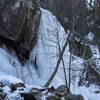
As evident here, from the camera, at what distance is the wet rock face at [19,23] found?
1520 cm

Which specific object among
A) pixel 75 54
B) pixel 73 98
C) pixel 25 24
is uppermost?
pixel 25 24

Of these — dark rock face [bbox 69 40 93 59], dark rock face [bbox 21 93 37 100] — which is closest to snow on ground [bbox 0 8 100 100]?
dark rock face [bbox 69 40 93 59]

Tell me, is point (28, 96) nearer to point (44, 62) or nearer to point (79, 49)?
point (44, 62)

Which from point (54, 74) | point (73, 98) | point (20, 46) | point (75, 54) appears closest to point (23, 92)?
point (73, 98)

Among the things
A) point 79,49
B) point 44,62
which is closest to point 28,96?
point 44,62

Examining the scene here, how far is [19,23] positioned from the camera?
15.3 meters

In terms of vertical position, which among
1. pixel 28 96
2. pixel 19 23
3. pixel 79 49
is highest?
pixel 19 23

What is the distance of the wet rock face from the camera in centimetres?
1520

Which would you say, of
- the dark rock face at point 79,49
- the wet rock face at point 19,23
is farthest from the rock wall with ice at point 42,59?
the dark rock face at point 79,49

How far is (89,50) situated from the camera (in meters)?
19.5

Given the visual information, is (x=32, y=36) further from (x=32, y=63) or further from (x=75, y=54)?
(x=75, y=54)

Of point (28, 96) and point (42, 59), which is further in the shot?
point (42, 59)

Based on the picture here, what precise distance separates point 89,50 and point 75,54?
0.95 metres

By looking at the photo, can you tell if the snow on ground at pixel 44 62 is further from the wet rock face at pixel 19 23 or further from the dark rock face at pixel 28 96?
the dark rock face at pixel 28 96
